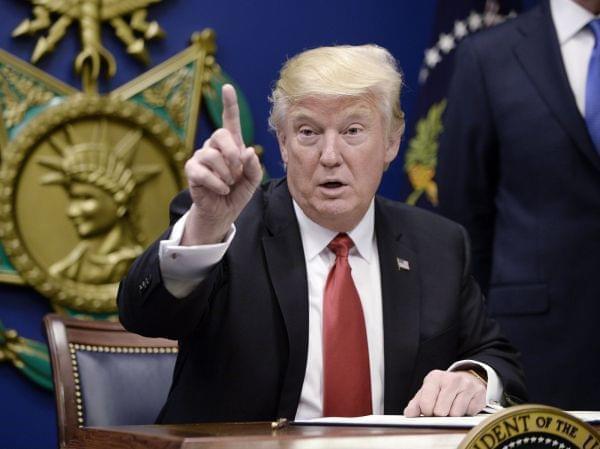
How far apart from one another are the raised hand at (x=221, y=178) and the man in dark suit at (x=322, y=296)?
5cm

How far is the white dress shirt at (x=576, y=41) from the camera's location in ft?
11.5

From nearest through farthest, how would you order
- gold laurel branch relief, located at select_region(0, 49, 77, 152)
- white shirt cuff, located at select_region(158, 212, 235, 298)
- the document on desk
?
the document on desk
white shirt cuff, located at select_region(158, 212, 235, 298)
gold laurel branch relief, located at select_region(0, 49, 77, 152)

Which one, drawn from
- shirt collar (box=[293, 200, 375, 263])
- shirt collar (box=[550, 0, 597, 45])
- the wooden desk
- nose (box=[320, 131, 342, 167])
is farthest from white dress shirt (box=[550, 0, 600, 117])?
the wooden desk

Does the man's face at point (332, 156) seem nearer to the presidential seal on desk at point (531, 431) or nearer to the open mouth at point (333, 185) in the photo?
the open mouth at point (333, 185)

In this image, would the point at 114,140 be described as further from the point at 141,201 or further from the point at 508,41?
the point at 508,41

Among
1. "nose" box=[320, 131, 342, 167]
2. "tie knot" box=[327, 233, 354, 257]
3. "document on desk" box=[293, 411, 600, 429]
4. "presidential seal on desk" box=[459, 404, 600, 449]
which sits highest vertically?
"nose" box=[320, 131, 342, 167]

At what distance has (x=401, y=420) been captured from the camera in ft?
6.03

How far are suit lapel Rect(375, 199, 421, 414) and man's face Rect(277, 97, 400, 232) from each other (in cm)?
13

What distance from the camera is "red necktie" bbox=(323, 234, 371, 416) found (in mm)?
2395

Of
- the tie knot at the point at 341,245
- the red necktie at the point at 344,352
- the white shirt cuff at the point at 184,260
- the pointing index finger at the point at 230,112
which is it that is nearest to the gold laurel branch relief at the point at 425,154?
the tie knot at the point at 341,245

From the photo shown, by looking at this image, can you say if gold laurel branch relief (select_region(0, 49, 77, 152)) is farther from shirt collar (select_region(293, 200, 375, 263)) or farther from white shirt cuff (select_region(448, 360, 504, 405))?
white shirt cuff (select_region(448, 360, 504, 405))

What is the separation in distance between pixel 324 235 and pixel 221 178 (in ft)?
2.00

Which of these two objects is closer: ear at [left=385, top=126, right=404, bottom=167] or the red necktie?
the red necktie

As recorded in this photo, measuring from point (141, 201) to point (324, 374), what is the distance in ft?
7.59
